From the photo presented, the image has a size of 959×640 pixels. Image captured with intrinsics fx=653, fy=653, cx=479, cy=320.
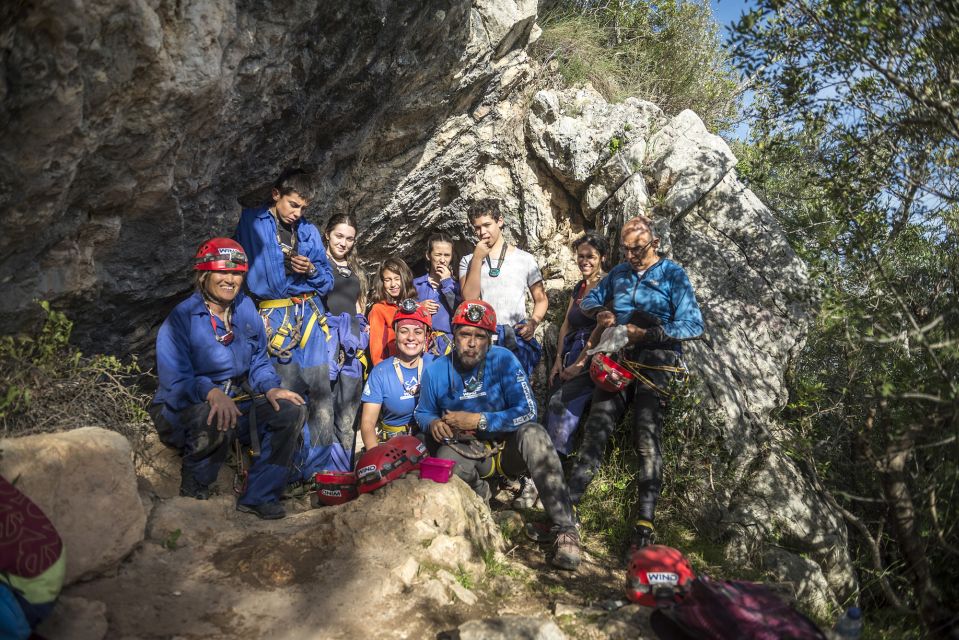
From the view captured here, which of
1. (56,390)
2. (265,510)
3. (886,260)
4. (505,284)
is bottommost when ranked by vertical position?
(265,510)

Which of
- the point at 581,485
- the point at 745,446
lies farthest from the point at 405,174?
the point at 745,446

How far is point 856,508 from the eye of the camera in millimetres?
6285

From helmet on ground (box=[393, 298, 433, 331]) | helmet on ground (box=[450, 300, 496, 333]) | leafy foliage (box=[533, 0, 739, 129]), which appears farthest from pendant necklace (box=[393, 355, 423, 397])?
leafy foliage (box=[533, 0, 739, 129])

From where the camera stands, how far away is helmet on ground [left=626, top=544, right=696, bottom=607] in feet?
12.6

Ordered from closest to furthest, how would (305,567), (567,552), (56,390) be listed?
(305,567)
(56,390)
(567,552)

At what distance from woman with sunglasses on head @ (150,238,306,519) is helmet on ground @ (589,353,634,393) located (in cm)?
262

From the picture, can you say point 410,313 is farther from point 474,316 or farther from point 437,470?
point 437,470

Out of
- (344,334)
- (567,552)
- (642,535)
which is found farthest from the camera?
(344,334)

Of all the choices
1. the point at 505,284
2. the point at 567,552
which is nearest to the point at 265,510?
the point at 567,552

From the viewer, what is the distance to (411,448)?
5.03 metres

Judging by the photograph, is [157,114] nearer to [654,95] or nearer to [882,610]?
[882,610]

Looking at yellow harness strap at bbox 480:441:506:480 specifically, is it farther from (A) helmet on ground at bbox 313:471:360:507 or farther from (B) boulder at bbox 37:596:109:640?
(B) boulder at bbox 37:596:109:640

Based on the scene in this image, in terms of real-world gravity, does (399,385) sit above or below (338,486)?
above

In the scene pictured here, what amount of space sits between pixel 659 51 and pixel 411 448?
8.02m
